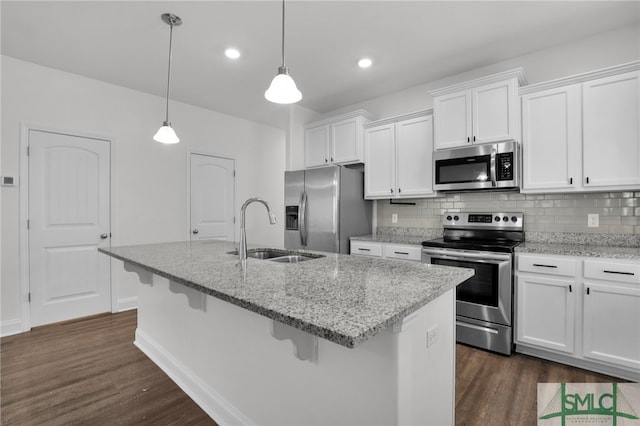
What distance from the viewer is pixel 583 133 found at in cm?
241

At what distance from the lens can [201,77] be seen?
11.0ft

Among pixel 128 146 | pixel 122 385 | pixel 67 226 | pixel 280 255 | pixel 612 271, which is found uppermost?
pixel 128 146

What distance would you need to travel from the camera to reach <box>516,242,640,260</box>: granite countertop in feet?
6.94

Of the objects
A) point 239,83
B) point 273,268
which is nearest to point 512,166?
point 273,268

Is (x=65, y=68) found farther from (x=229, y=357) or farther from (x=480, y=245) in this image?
A: (x=480, y=245)

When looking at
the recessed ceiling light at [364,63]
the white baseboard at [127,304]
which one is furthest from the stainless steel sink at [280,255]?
the white baseboard at [127,304]

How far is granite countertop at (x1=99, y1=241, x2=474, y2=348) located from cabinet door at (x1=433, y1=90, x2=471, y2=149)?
1813mm

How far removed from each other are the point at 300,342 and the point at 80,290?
3.27 m

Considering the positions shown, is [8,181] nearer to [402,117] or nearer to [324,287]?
[324,287]

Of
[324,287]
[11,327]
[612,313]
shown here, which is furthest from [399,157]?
[11,327]

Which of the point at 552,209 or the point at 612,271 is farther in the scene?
the point at 552,209

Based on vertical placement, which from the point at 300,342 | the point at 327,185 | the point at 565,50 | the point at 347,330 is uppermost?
the point at 565,50

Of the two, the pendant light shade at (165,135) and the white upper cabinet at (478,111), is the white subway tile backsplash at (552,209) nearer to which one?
the white upper cabinet at (478,111)

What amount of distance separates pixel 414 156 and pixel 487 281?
1439mm
